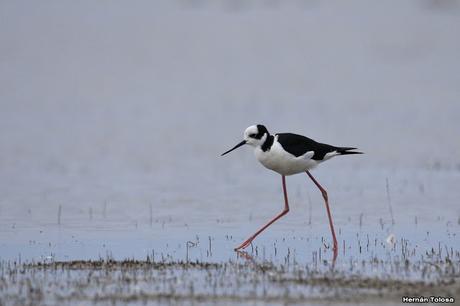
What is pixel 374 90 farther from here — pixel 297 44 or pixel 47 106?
pixel 47 106

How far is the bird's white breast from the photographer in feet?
30.3

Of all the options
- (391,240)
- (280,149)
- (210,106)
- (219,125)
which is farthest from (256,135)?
(210,106)

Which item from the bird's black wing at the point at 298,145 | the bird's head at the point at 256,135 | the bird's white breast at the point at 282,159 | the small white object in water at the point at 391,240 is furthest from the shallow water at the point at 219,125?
the bird's head at the point at 256,135

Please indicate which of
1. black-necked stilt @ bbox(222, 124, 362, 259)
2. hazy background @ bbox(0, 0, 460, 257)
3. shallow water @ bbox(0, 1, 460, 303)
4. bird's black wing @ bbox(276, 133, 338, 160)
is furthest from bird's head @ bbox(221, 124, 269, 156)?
hazy background @ bbox(0, 0, 460, 257)

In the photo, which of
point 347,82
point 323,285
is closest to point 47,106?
point 347,82

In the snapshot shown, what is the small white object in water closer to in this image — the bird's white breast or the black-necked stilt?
the black-necked stilt

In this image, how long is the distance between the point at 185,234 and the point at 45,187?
391 cm

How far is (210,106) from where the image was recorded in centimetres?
2059

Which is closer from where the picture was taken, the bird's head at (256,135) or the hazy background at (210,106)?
the bird's head at (256,135)

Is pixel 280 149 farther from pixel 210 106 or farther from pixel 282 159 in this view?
pixel 210 106

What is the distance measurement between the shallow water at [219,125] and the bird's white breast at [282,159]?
2.30ft

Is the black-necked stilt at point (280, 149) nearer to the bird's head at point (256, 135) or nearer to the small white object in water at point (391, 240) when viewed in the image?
the bird's head at point (256, 135)

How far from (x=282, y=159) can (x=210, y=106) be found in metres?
11.4

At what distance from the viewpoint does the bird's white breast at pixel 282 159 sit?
9.23 meters
